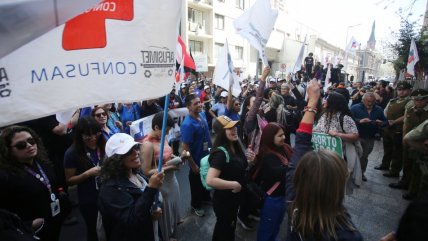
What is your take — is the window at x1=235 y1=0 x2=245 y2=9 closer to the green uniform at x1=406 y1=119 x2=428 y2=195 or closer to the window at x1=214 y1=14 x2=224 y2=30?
the window at x1=214 y1=14 x2=224 y2=30

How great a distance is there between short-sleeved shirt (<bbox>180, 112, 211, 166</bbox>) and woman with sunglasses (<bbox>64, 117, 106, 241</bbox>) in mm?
1511

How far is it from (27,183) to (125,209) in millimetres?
1002

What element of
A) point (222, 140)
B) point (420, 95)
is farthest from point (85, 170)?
point (420, 95)

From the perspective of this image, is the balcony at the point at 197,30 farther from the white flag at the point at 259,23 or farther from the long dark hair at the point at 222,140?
the long dark hair at the point at 222,140

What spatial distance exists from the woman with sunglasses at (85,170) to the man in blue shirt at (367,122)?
4656 millimetres

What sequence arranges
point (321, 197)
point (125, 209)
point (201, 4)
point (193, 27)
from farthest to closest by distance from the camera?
1. point (201, 4)
2. point (193, 27)
3. point (125, 209)
4. point (321, 197)

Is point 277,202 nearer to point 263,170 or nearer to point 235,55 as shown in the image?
point 263,170

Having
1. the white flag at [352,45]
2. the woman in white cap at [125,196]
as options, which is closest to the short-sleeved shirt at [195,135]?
the woman in white cap at [125,196]

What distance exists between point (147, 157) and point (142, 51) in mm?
1820

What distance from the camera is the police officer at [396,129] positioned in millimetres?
5910

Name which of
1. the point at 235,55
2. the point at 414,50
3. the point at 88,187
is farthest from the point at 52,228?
the point at 235,55

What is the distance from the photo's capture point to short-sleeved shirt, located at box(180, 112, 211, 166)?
14.3 ft

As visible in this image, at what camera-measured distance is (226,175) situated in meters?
2.97

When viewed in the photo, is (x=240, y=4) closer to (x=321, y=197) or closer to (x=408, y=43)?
(x=408, y=43)
